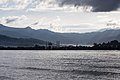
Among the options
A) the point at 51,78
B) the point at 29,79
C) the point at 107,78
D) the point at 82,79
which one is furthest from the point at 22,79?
the point at 107,78

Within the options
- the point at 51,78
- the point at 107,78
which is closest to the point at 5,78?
the point at 51,78

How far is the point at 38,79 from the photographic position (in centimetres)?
9625

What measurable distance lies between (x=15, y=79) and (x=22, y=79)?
1.97 m

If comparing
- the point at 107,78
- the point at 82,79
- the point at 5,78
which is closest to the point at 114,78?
the point at 107,78

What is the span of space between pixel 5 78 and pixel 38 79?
9.55 meters

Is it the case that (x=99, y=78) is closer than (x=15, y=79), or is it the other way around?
(x=15, y=79)

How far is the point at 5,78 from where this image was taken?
319 ft

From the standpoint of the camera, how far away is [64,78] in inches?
3935

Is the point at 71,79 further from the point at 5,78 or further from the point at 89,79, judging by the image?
the point at 5,78

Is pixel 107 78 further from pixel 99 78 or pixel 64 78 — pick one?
pixel 64 78

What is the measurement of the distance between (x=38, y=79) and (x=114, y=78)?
73.2 feet

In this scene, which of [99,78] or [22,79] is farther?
[99,78]

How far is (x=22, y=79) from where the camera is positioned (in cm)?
9569

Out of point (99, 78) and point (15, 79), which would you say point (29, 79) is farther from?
point (99, 78)
